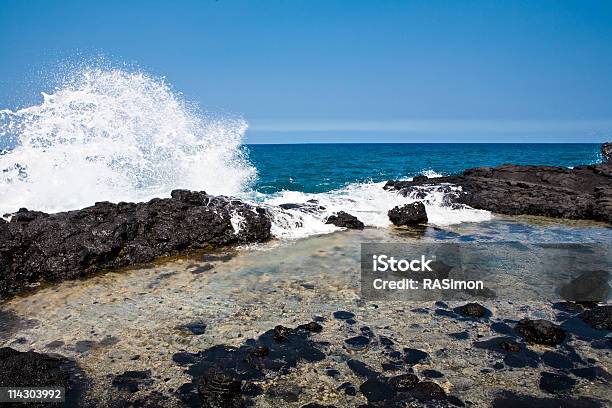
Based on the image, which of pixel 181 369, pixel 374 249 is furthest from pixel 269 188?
pixel 181 369

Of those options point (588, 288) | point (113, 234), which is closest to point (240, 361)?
point (113, 234)

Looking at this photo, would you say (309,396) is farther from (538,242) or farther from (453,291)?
(538,242)

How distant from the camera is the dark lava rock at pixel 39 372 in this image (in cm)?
472

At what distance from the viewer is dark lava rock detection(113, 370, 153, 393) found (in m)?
4.80

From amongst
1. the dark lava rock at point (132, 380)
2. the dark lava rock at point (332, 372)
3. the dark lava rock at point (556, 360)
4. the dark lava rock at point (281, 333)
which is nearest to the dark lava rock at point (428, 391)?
the dark lava rock at point (332, 372)

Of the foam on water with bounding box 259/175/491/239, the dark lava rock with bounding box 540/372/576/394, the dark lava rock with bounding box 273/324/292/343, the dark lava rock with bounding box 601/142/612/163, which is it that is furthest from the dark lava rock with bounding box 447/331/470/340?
the dark lava rock with bounding box 601/142/612/163

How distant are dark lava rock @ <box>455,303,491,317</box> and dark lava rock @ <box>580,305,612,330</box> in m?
1.42

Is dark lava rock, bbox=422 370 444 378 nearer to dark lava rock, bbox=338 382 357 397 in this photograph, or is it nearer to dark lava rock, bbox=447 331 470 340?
dark lava rock, bbox=338 382 357 397

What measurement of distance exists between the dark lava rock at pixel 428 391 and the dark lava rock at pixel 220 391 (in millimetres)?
1984

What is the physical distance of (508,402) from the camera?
4.46 m

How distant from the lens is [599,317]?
6.40 meters

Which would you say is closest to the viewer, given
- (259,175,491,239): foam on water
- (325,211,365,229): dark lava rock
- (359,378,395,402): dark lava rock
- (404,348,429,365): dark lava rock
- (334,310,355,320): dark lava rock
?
(359,378,395,402): dark lava rock

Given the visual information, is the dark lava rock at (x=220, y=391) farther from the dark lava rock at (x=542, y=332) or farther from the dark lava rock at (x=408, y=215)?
the dark lava rock at (x=408, y=215)

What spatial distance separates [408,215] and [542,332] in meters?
8.48
